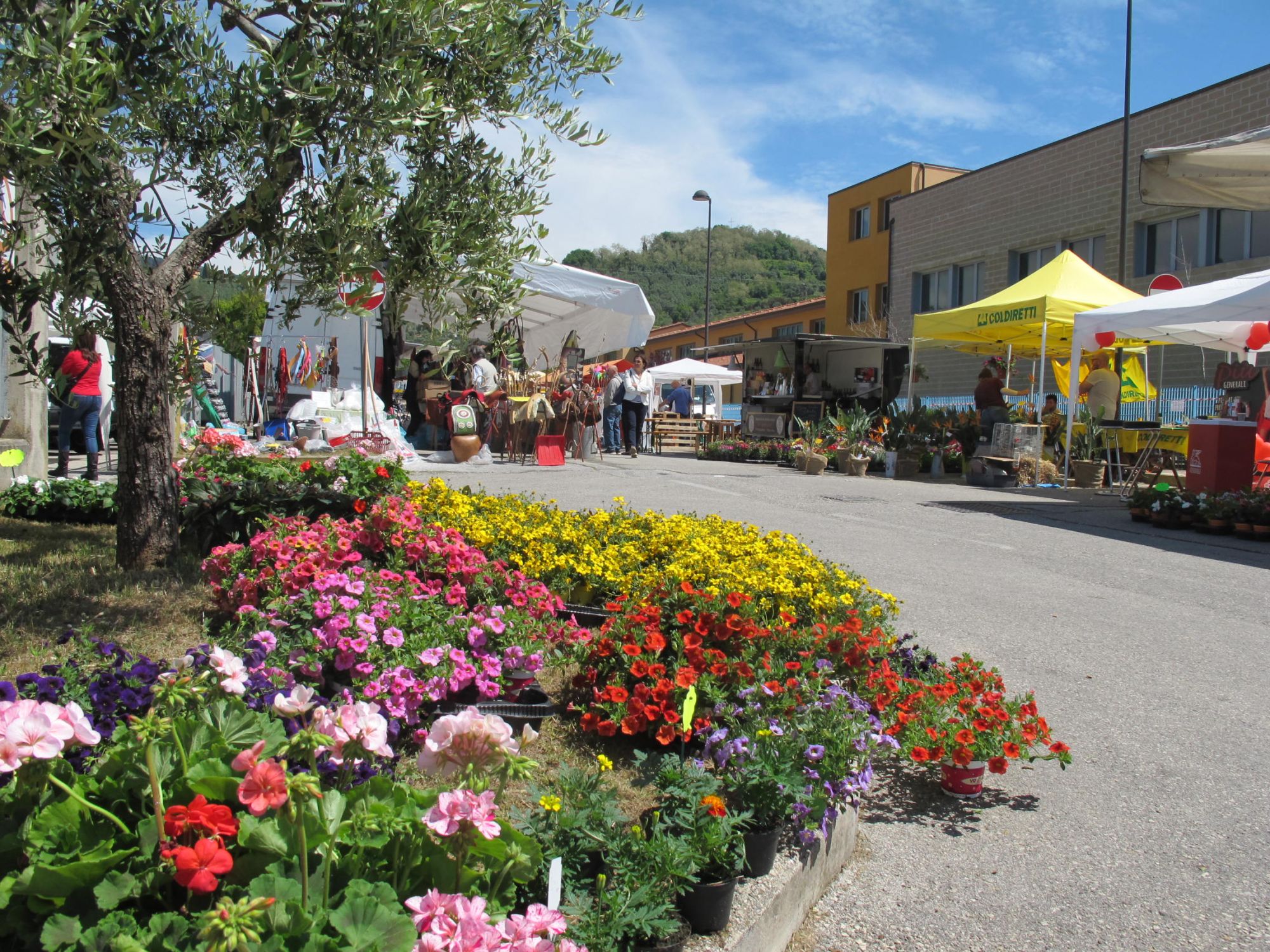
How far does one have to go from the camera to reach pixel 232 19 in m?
4.23

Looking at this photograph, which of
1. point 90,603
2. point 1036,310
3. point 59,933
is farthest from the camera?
point 1036,310

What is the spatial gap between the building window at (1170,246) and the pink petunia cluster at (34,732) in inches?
859

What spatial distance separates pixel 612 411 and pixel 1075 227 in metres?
12.8

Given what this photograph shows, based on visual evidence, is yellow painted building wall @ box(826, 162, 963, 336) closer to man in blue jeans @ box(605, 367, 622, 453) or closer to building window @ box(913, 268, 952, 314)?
building window @ box(913, 268, 952, 314)

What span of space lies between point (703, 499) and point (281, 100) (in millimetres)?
7177

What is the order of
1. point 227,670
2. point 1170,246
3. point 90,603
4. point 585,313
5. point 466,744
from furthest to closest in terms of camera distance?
point 1170,246, point 585,313, point 90,603, point 227,670, point 466,744

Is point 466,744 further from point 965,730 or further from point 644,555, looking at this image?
point 644,555

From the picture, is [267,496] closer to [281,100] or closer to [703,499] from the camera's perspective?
[281,100]

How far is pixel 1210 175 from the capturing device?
985 centimetres

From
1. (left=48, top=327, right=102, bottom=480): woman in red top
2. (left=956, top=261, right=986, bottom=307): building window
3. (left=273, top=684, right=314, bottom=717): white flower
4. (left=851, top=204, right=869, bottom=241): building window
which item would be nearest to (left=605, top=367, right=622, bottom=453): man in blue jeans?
(left=48, top=327, right=102, bottom=480): woman in red top

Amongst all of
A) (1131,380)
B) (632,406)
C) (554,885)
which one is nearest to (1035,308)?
(1131,380)

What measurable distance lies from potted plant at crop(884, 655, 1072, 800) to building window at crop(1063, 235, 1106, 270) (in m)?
22.0

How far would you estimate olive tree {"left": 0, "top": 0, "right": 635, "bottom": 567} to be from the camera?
3109 mm

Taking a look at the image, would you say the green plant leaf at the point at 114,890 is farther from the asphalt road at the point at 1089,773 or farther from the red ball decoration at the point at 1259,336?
the red ball decoration at the point at 1259,336
